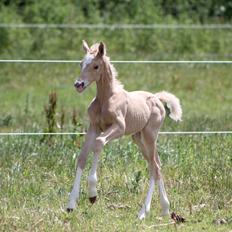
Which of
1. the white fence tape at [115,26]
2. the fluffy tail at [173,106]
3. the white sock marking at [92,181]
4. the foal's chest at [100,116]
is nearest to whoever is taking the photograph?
the white sock marking at [92,181]

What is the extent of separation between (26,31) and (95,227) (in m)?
12.7

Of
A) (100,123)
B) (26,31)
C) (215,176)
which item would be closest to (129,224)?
(100,123)

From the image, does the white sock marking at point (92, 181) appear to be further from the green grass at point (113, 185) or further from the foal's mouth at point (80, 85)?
the foal's mouth at point (80, 85)

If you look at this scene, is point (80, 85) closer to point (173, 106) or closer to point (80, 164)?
point (80, 164)

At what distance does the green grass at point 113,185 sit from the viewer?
7.95m

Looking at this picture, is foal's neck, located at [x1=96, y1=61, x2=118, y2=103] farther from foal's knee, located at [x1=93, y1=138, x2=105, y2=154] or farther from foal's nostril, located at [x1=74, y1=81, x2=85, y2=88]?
foal's knee, located at [x1=93, y1=138, x2=105, y2=154]

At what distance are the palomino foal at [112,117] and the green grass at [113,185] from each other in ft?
0.85

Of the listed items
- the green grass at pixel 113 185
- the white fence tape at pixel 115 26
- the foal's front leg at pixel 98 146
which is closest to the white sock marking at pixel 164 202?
the green grass at pixel 113 185

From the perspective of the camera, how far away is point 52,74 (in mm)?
18531

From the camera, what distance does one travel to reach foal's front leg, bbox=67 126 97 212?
7758mm

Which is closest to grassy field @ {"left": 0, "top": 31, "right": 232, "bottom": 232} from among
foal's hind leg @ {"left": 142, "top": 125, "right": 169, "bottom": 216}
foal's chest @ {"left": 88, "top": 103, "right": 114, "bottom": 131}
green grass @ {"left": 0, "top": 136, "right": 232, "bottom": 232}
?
green grass @ {"left": 0, "top": 136, "right": 232, "bottom": 232}

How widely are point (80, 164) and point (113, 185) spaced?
1.46 m

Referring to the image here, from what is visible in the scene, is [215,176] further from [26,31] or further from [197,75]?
[26,31]

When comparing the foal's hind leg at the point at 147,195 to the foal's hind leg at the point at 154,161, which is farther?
the foal's hind leg at the point at 154,161
